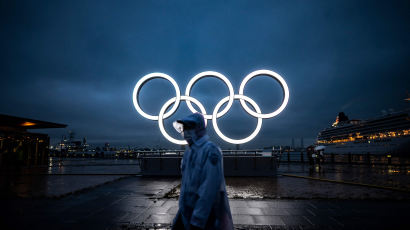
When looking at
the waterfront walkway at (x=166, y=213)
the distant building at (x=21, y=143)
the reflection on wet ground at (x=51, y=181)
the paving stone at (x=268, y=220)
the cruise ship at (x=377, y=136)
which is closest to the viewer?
the waterfront walkway at (x=166, y=213)

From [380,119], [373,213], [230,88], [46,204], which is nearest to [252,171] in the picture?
[230,88]

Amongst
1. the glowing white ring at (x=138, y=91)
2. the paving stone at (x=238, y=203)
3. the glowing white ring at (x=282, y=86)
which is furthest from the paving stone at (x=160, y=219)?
the glowing white ring at (x=282, y=86)

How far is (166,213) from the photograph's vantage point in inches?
214

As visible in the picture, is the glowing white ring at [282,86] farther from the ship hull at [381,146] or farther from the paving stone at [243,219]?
the ship hull at [381,146]

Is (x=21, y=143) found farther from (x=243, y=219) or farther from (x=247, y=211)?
(x=243, y=219)

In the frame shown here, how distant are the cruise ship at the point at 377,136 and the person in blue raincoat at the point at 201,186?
62696 mm

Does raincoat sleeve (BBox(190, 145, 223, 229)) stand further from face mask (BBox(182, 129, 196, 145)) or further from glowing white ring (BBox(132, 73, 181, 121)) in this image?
glowing white ring (BBox(132, 73, 181, 121))

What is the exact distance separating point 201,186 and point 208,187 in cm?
10

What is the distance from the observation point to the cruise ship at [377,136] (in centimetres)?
6055

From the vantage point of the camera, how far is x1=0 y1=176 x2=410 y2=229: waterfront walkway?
4617 mm

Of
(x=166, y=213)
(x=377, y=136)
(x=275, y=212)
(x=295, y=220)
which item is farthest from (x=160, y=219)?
(x=377, y=136)

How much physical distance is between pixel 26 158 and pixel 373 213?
29.7 metres

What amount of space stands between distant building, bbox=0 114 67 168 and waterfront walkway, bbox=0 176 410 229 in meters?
15.9

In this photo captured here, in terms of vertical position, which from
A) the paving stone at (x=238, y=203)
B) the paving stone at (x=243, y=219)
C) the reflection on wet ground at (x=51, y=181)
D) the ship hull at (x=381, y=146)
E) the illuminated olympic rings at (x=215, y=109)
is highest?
the illuminated olympic rings at (x=215, y=109)
